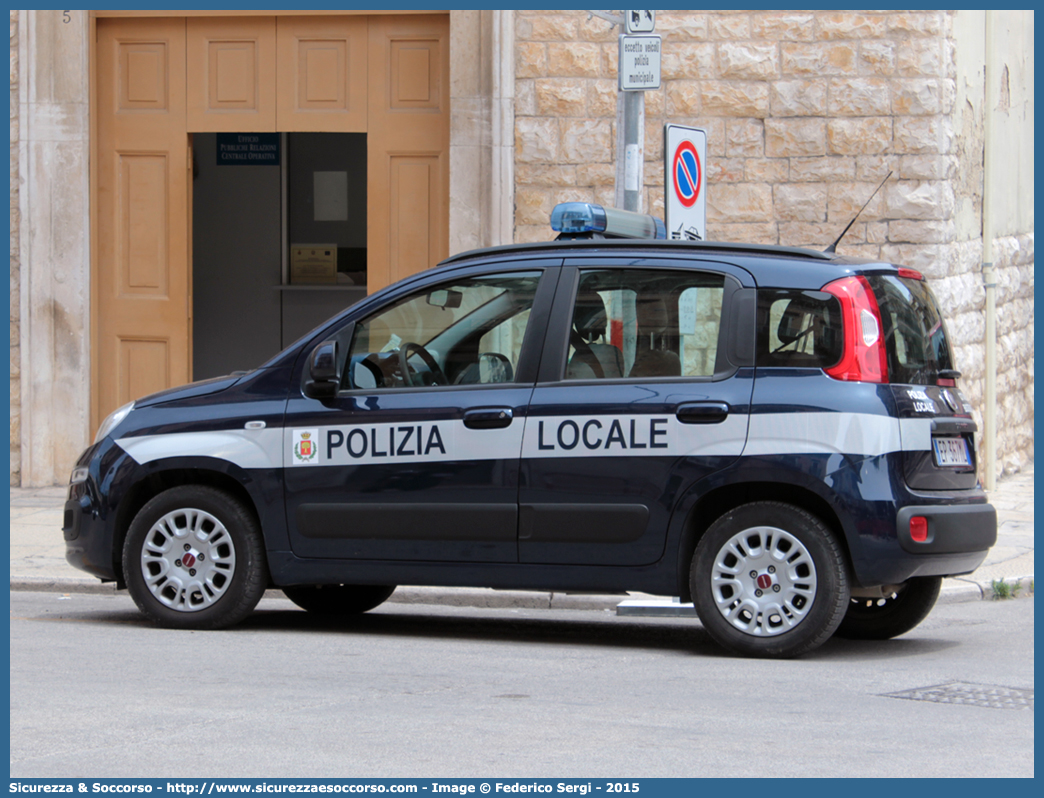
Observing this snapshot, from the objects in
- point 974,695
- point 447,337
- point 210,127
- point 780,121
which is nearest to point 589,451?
point 447,337

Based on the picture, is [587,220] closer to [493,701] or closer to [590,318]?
[590,318]

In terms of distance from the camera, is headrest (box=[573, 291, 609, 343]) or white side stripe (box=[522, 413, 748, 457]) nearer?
white side stripe (box=[522, 413, 748, 457])

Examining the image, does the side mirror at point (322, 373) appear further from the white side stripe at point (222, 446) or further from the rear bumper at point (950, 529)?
the rear bumper at point (950, 529)

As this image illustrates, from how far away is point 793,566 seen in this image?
679 centimetres

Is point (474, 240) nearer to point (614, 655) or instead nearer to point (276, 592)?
point (276, 592)

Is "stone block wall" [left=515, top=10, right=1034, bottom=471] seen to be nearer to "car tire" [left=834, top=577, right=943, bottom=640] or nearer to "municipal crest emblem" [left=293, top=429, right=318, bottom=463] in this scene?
"car tire" [left=834, top=577, right=943, bottom=640]

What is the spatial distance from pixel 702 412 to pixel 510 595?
8.58 feet

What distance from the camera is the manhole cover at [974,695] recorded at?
6027mm

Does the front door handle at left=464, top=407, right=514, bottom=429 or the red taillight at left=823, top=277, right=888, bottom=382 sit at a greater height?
the red taillight at left=823, top=277, right=888, bottom=382

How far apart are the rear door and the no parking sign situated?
2114 millimetres

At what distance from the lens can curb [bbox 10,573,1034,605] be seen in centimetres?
891

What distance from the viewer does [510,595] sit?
29.6 ft

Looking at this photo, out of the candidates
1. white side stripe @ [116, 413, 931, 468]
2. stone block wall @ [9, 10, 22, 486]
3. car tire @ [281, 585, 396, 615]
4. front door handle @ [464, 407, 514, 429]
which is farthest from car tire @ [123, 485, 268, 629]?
stone block wall @ [9, 10, 22, 486]

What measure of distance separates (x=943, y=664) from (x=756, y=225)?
6557 millimetres
